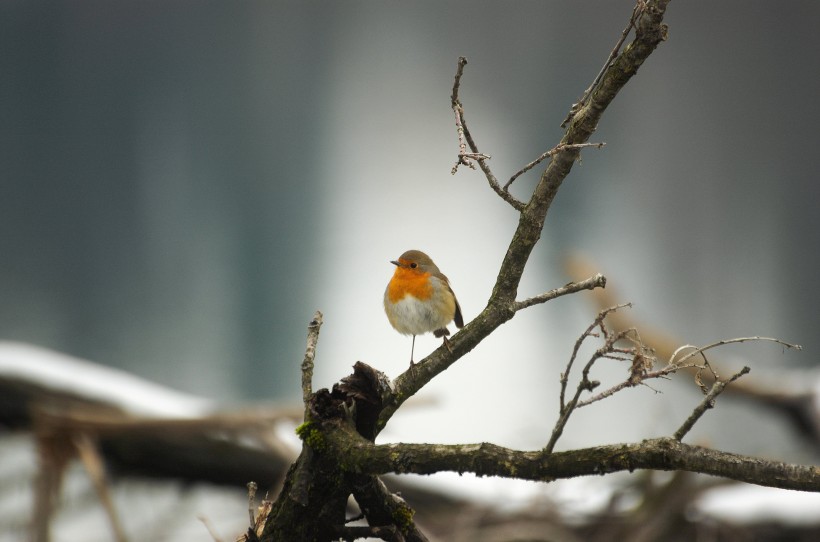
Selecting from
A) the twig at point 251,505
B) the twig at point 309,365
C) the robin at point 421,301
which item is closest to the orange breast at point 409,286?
the robin at point 421,301

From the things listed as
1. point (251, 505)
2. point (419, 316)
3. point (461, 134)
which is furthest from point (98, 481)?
point (461, 134)

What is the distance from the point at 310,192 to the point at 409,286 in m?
4.14

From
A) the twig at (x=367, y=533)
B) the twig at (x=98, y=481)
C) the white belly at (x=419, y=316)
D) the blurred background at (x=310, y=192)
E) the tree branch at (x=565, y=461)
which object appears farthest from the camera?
the blurred background at (x=310, y=192)

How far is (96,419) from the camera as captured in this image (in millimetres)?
2836

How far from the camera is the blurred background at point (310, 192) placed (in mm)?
5543

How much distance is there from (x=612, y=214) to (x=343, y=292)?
8.34ft

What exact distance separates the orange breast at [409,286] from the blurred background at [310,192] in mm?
3339

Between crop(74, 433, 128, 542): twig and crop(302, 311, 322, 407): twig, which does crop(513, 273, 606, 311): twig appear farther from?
crop(74, 433, 128, 542): twig

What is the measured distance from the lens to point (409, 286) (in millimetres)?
1830

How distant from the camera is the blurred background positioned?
18.2ft

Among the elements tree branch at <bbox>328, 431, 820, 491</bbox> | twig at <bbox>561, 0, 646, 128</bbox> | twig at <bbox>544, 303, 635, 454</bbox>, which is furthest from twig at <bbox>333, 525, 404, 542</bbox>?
twig at <bbox>561, 0, 646, 128</bbox>

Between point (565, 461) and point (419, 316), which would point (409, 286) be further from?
point (565, 461)

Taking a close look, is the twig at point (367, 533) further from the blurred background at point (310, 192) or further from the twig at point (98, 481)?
the blurred background at point (310, 192)

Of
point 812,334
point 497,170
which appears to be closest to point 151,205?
point 497,170
